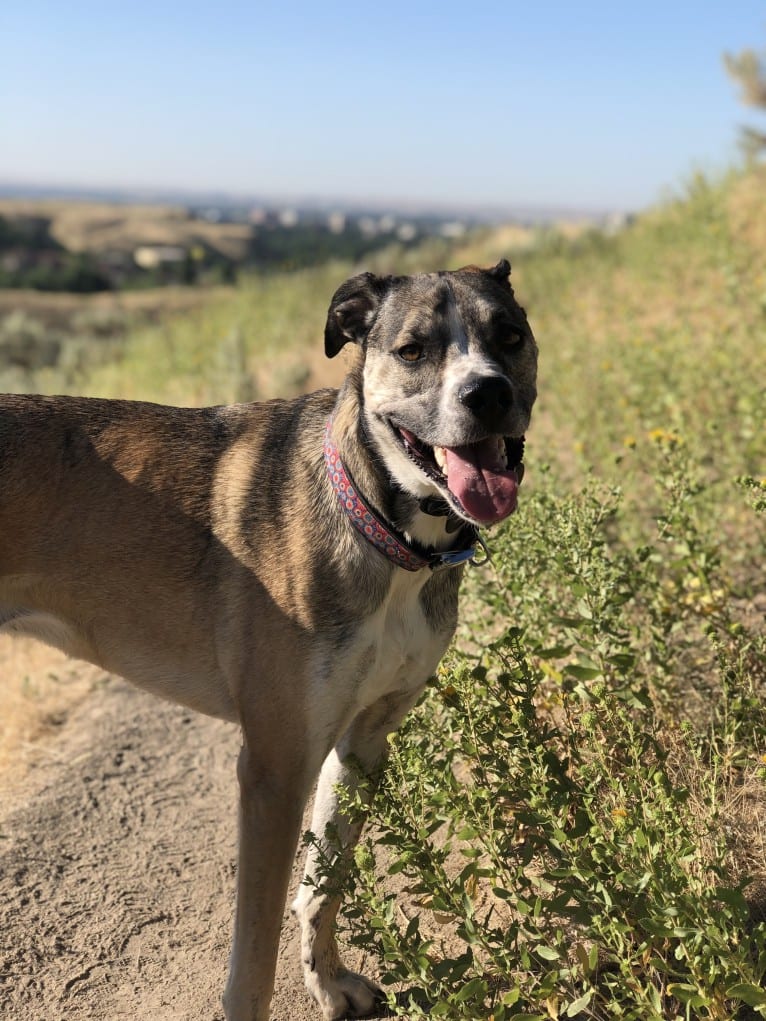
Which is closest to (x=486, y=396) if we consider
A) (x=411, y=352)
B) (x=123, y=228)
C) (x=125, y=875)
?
(x=411, y=352)

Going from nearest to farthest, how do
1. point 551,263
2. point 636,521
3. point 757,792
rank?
1. point 757,792
2. point 636,521
3. point 551,263

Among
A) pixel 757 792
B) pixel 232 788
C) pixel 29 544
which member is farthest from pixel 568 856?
pixel 232 788

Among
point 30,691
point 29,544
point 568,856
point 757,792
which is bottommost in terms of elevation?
point 30,691

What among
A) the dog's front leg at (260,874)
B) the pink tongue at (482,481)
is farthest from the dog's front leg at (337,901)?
the pink tongue at (482,481)

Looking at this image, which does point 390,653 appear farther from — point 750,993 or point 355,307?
point 750,993

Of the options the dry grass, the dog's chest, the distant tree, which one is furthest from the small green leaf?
the dry grass

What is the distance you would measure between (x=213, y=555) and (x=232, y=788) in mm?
1764

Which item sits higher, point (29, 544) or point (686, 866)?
point (29, 544)

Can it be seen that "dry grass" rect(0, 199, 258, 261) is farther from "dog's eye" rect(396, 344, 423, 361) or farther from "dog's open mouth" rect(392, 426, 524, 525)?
"dog's open mouth" rect(392, 426, 524, 525)

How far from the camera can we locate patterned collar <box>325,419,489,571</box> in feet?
9.33

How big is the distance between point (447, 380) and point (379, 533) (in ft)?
1.52

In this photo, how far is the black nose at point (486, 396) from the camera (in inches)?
105

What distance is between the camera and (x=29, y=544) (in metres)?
3.03

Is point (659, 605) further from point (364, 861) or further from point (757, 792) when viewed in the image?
point (364, 861)
